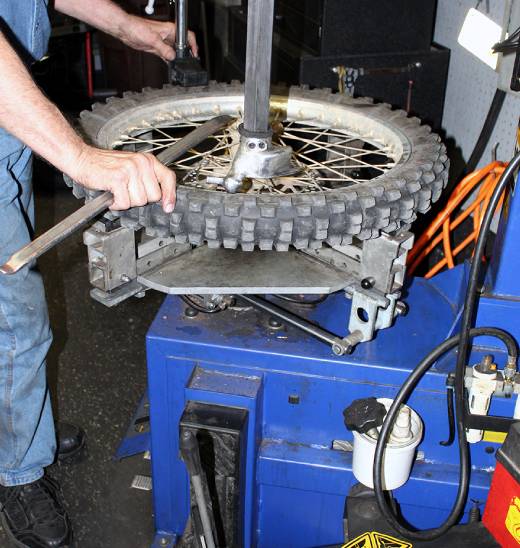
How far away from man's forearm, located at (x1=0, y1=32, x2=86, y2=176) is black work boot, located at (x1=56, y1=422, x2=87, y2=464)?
2.82 ft

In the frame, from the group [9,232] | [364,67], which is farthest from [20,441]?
[364,67]

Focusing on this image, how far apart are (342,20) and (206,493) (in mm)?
1433

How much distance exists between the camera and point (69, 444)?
166 centimetres

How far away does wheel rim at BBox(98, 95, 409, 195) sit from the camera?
1.33 metres

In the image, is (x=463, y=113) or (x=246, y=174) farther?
(x=463, y=113)

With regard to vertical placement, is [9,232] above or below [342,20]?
below

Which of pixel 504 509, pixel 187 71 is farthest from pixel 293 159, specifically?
pixel 504 509

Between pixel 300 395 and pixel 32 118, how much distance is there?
57 centimetres

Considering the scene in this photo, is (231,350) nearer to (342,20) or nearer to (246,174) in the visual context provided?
(246,174)

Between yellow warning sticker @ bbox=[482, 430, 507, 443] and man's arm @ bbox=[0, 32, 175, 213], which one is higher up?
man's arm @ bbox=[0, 32, 175, 213]

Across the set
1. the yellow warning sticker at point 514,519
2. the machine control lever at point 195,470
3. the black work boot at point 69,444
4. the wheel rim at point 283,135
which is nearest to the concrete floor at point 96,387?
the black work boot at point 69,444

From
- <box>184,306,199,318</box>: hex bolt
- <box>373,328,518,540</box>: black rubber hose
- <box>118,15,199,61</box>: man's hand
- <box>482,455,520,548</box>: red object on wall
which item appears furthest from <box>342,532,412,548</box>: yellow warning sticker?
<box>118,15,199,61</box>: man's hand

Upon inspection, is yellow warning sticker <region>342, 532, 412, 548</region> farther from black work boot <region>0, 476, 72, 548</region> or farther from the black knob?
black work boot <region>0, 476, 72, 548</region>

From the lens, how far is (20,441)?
1447mm
